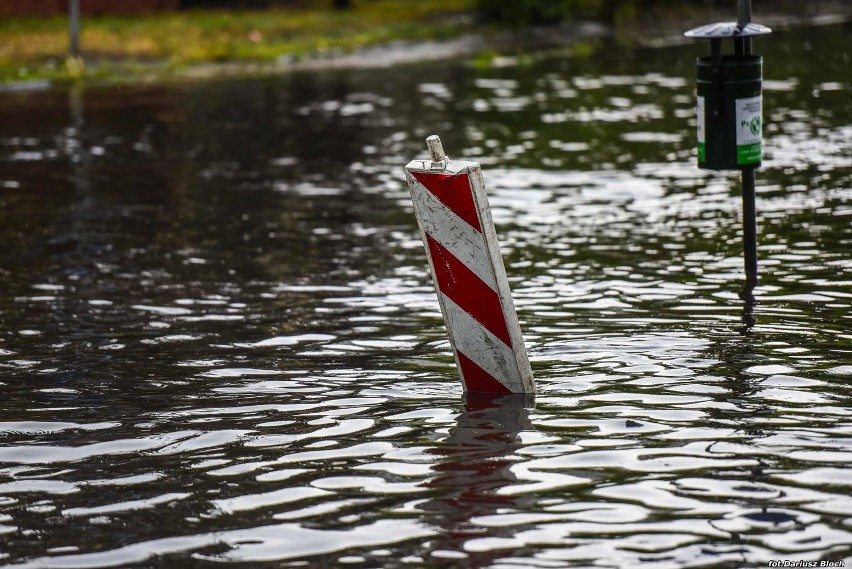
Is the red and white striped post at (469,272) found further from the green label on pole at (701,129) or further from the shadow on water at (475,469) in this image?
the green label on pole at (701,129)

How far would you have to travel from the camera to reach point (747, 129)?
9.01m

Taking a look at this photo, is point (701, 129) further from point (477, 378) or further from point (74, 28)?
point (74, 28)

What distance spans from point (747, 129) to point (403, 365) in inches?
111

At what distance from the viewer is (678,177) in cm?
1437

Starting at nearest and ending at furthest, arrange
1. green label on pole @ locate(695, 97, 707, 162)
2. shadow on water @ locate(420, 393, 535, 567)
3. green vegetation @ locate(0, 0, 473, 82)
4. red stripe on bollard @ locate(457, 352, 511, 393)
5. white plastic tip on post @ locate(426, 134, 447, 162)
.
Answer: shadow on water @ locate(420, 393, 535, 567) → white plastic tip on post @ locate(426, 134, 447, 162) → red stripe on bollard @ locate(457, 352, 511, 393) → green label on pole @ locate(695, 97, 707, 162) → green vegetation @ locate(0, 0, 473, 82)

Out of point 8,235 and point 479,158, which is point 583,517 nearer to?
point 8,235

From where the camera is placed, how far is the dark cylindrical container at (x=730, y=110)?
8.89m

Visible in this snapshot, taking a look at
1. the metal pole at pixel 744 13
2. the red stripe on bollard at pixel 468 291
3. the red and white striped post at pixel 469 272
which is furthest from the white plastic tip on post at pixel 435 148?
the metal pole at pixel 744 13

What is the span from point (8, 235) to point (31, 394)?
17.4ft

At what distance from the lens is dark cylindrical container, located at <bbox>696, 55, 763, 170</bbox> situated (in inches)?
350

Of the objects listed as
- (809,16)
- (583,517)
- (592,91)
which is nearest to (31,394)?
(583,517)

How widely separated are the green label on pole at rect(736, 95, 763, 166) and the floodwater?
34.6 inches

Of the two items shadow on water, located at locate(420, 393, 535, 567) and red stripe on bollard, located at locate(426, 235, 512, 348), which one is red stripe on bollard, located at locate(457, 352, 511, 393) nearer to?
shadow on water, located at locate(420, 393, 535, 567)

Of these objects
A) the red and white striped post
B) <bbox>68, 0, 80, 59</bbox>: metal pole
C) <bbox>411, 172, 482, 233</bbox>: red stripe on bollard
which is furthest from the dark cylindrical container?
<bbox>68, 0, 80, 59</bbox>: metal pole
